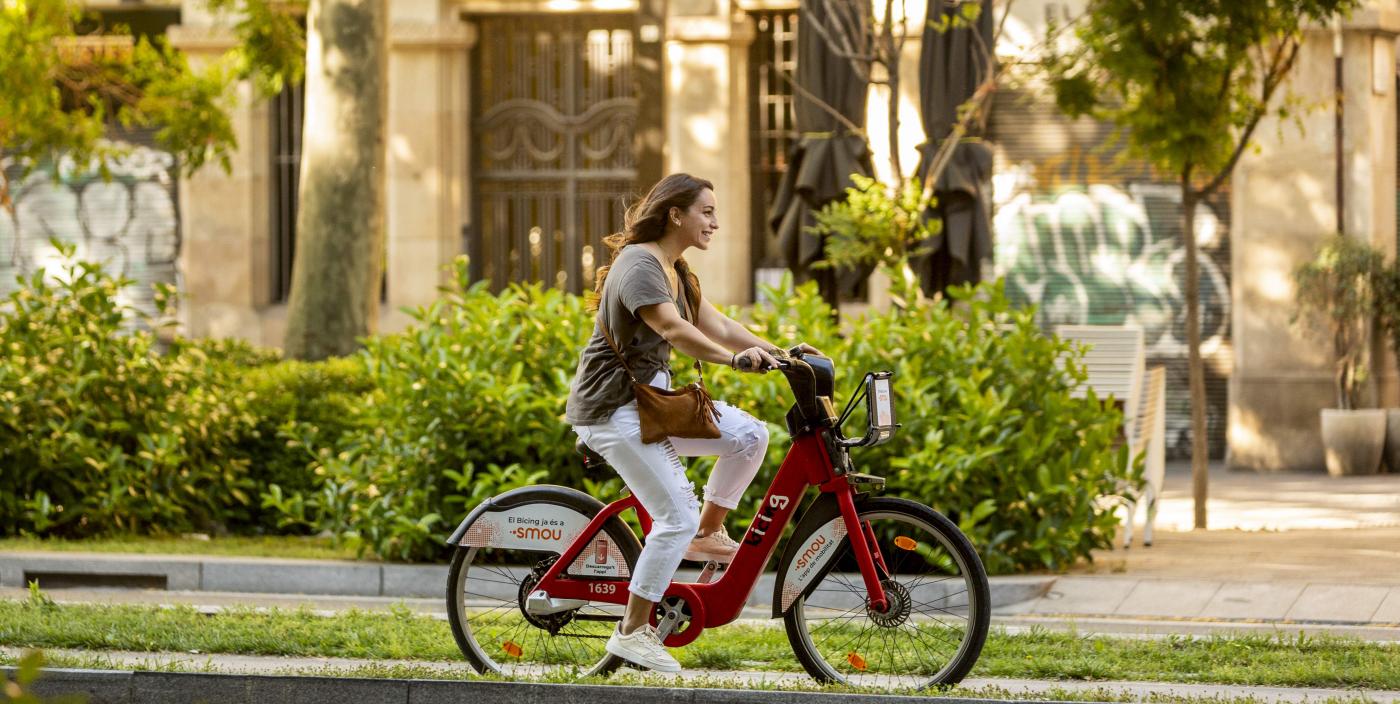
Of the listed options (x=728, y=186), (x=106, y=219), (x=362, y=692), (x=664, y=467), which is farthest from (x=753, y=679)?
(x=106, y=219)

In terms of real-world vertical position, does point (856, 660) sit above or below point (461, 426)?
below

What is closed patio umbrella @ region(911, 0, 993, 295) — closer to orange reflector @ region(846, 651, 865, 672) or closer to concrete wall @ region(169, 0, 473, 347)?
concrete wall @ region(169, 0, 473, 347)

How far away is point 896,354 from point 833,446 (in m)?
3.73

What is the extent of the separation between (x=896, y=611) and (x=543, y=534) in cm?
119

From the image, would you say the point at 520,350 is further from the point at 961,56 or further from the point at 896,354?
the point at 961,56

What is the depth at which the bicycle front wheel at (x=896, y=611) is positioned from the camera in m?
5.86

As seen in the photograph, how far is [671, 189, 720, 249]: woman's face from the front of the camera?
5957mm

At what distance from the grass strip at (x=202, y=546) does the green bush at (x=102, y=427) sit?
180mm

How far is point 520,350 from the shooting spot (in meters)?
9.90

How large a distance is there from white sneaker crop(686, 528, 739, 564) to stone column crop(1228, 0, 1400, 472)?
1197cm

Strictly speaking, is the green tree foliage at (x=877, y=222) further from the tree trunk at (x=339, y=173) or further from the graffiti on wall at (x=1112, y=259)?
the graffiti on wall at (x=1112, y=259)

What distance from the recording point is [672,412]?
591 cm

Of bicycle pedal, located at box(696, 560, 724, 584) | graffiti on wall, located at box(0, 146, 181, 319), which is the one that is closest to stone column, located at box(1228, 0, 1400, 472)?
graffiti on wall, located at box(0, 146, 181, 319)

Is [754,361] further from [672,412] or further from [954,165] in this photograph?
[954,165]
